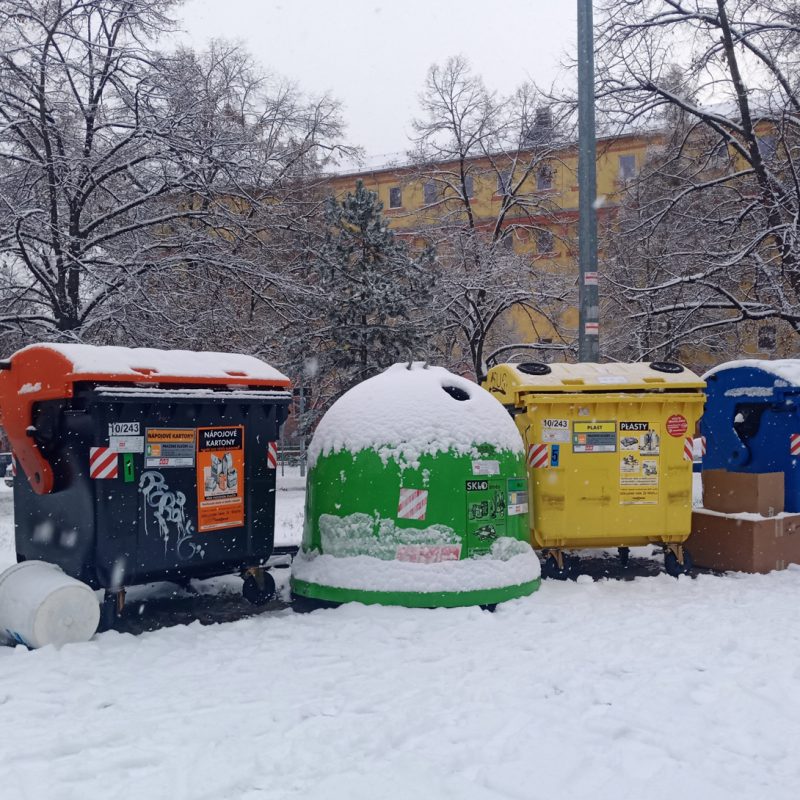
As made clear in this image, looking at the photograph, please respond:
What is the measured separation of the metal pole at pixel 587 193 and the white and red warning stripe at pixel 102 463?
5.58 meters

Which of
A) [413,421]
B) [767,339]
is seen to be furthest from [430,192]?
[413,421]

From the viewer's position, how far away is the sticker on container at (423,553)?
233 inches

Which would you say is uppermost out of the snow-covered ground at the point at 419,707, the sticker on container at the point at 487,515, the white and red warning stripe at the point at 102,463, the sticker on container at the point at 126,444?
the sticker on container at the point at 126,444

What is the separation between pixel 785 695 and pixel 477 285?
54.7ft

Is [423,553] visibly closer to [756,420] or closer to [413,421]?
[413,421]

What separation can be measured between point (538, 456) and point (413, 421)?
1.52 meters

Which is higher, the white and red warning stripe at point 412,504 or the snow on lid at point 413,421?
the snow on lid at point 413,421

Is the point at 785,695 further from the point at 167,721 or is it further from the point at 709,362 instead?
the point at 709,362

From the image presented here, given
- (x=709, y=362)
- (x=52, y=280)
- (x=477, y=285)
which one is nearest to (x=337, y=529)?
(x=52, y=280)

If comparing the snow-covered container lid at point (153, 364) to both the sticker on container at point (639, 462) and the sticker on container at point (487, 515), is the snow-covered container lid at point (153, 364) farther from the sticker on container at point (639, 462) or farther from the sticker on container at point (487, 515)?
the sticker on container at point (639, 462)

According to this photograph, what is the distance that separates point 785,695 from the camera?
4.15m

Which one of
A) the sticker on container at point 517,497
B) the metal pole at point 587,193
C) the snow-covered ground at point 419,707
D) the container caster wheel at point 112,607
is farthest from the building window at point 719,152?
the container caster wheel at point 112,607

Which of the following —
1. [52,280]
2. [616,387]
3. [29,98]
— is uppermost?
[29,98]

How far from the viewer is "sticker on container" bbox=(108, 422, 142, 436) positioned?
5492 millimetres
